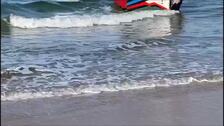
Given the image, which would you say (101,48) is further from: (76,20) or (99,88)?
(76,20)

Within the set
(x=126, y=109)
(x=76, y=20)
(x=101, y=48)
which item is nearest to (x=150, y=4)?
(x=76, y=20)

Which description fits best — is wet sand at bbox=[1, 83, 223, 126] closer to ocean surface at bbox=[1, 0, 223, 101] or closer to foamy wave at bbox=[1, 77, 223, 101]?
foamy wave at bbox=[1, 77, 223, 101]

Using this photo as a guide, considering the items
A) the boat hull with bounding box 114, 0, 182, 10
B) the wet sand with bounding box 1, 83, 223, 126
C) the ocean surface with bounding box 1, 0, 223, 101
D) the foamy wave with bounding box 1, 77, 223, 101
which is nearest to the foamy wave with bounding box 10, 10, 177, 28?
the ocean surface with bounding box 1, 0, 223, 101

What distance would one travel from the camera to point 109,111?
5.02 metres

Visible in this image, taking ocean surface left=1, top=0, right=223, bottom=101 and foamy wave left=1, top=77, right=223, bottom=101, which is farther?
ocean surface left=1, top=0, right=223, bottom=101

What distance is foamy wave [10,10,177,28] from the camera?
38.0 feet

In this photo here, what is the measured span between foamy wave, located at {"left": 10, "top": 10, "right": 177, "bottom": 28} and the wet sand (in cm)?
605

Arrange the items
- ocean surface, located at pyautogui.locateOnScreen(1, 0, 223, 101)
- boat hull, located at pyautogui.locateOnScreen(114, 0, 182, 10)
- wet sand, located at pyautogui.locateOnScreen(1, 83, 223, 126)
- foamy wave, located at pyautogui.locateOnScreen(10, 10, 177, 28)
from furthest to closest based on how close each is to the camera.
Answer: boat hull, located at pyautogui.locateOnScreen(114, 0, 182, 10), foamy wave, located at pyautogui.locateOnScreen(10, 10, 177, 28), ocean surface, located at pyautogui.locateOnScreen(1, 0, 223, 101), wet sand, located at pyautogui.locateOnScreen(1, 83, 223, 126)

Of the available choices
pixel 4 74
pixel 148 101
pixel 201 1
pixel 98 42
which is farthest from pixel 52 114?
pixel 201 1

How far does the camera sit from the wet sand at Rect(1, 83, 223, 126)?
4.69m

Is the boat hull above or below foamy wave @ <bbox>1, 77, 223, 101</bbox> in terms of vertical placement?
below

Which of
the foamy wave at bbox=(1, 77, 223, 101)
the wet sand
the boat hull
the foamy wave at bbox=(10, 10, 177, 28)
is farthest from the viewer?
the boat hull

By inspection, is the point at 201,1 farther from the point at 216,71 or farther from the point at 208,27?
the point at 216,71

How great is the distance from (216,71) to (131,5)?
7074 millimetres
